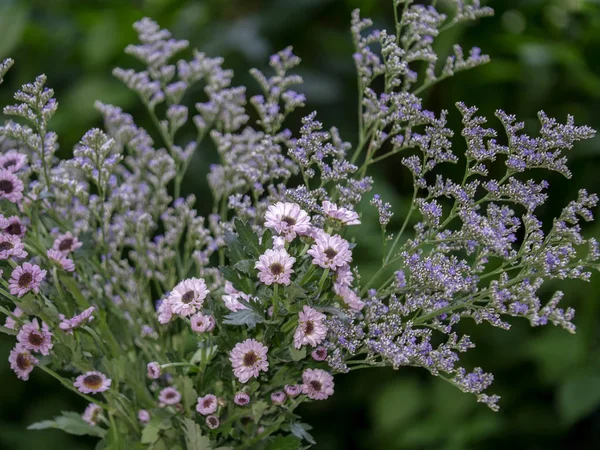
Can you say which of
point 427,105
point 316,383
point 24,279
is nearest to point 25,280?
point 24,279

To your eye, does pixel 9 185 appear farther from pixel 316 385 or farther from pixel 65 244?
pixel 316 385

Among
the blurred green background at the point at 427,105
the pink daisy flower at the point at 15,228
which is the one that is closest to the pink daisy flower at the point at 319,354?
the pink daisy flower at the point at 15,228

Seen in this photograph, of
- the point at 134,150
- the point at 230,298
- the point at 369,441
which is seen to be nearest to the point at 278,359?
the point at 230,298

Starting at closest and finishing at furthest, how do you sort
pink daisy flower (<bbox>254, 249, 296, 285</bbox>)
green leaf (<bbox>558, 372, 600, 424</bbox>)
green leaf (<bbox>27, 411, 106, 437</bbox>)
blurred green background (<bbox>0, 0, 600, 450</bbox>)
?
pink daisy flower (<bbox>254, 249, 296, 285</bbox>), green leaf (<bbox>27, 411, 106, 437</bbox>), green leaf (<bbox>558, 372, 600, 424</bbox>), blurred green background (<bbox>0, 0, 600, 450</bbox>)

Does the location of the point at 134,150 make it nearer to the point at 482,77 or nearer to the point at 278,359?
the point at 278,359

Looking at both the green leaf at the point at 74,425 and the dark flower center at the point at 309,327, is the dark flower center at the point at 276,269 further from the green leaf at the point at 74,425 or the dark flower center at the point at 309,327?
the green leaf at the point at 74,425

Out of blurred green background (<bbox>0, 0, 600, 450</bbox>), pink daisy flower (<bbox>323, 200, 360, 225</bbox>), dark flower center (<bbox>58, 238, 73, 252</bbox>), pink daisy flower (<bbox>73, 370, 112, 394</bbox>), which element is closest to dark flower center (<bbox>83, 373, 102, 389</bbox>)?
pink daisy flower (<bbox>73, 370, 112, 394</bbox>)

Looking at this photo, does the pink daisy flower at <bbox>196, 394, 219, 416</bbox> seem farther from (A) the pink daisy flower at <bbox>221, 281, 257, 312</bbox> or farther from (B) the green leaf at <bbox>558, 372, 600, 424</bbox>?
(B) the green leaf at <bbox>558, 372, 600, 424</bbox>
